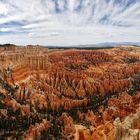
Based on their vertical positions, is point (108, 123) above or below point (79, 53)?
below

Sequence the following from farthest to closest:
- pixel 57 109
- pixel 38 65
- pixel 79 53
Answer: pixel 79 53, pixel 38 65, pixel 57 109

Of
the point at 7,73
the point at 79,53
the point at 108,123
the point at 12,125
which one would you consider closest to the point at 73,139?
the point at 108,123

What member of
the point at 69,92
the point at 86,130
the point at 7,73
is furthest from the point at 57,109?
the point at 7,73

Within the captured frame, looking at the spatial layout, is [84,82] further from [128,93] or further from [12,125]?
[12,125]

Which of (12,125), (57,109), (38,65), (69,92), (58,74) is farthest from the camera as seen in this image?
(38,65)

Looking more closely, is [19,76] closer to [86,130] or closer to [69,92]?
[69,92]

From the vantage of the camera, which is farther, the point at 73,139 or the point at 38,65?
the point at 38,65
